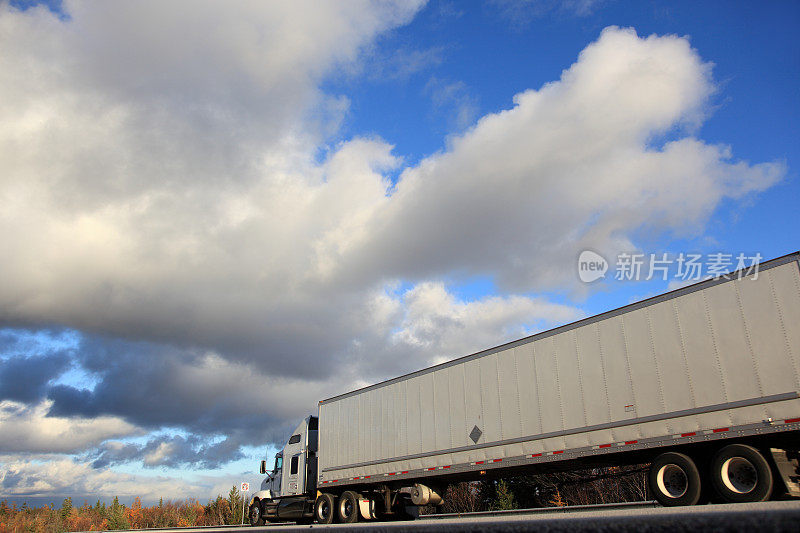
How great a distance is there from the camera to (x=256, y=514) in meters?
24.9

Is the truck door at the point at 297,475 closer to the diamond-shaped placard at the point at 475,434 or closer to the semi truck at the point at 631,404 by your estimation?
the semi truck at the point at 631,404

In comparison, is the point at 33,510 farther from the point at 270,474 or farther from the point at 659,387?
the point at 659,387

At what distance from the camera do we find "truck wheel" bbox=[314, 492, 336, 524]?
2017 centimetres

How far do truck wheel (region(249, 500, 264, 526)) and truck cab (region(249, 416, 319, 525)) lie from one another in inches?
3.5

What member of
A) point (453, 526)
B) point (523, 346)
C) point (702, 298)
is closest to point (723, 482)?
point (702, 298)

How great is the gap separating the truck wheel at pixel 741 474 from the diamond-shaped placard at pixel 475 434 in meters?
5.96

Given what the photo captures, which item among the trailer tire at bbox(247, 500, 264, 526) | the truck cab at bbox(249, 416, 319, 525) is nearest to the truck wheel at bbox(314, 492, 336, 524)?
the truck cab at bbox(249, 416, 319, 525)

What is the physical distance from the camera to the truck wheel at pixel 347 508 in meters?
19.1

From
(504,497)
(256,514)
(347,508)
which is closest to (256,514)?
(256,514)

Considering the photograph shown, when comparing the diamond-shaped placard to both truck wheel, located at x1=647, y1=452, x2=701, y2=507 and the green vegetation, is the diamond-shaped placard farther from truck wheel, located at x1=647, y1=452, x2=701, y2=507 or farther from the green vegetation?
the green vegetation

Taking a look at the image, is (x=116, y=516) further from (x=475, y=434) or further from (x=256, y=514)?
(x=475, y=434)

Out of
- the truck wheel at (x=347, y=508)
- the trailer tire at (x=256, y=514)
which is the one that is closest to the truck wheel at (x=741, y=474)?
the truck wheel at (x=347, y=508)

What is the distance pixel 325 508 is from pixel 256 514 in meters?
6.08

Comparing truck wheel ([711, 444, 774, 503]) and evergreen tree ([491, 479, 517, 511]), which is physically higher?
truck wheel ([711, 444, 774, 503])
